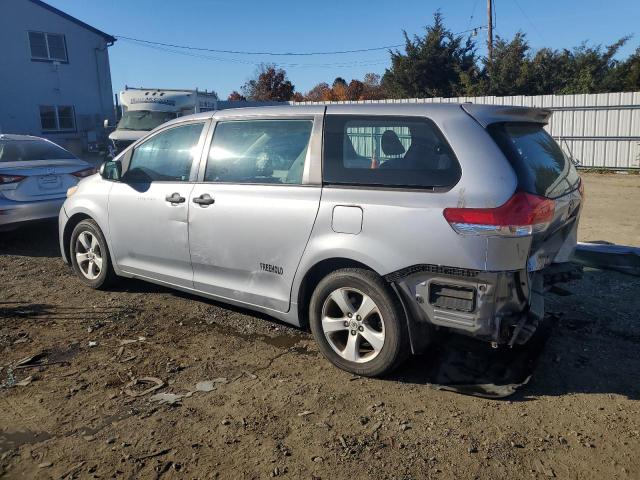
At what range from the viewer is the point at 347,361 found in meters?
3.86

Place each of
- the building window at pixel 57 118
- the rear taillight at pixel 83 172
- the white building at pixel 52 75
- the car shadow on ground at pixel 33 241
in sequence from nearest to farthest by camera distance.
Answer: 1. the car shadow on ground at pixel 33 241
2. the rear taillight at pixel 83 172
3. the white building at pixel 52 75
4. the building window at pixel 57 118

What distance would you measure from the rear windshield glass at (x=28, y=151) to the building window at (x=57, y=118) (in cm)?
1851

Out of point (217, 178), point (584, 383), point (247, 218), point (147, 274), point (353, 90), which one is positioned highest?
point (353, 90)

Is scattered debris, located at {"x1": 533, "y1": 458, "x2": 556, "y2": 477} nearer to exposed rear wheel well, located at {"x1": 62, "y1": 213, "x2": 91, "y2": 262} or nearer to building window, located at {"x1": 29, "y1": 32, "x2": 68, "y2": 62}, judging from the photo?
exposed rear wheel well, located at {"x1": 62, "y1": 213, "x2": 91, "y2": 262}

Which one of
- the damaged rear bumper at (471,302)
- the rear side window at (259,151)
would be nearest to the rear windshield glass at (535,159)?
the damaged rear bumper at (471,302)

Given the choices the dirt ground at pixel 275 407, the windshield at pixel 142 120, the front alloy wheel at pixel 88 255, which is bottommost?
the dirt ground at pixel 275 407

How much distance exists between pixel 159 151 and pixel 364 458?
3400 millimetres

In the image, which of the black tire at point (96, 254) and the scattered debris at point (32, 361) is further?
the black tire at point (96, 254)

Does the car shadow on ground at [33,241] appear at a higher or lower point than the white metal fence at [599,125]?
lower

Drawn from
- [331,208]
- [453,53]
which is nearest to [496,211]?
[331,208]

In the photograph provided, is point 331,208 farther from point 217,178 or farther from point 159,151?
point 159,151

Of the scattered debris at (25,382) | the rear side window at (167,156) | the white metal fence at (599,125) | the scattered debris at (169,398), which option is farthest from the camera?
the white metal fence at (599,125)

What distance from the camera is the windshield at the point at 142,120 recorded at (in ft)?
57.2

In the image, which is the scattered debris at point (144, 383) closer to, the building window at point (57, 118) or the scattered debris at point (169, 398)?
the scattered debris at point (169, 398)
